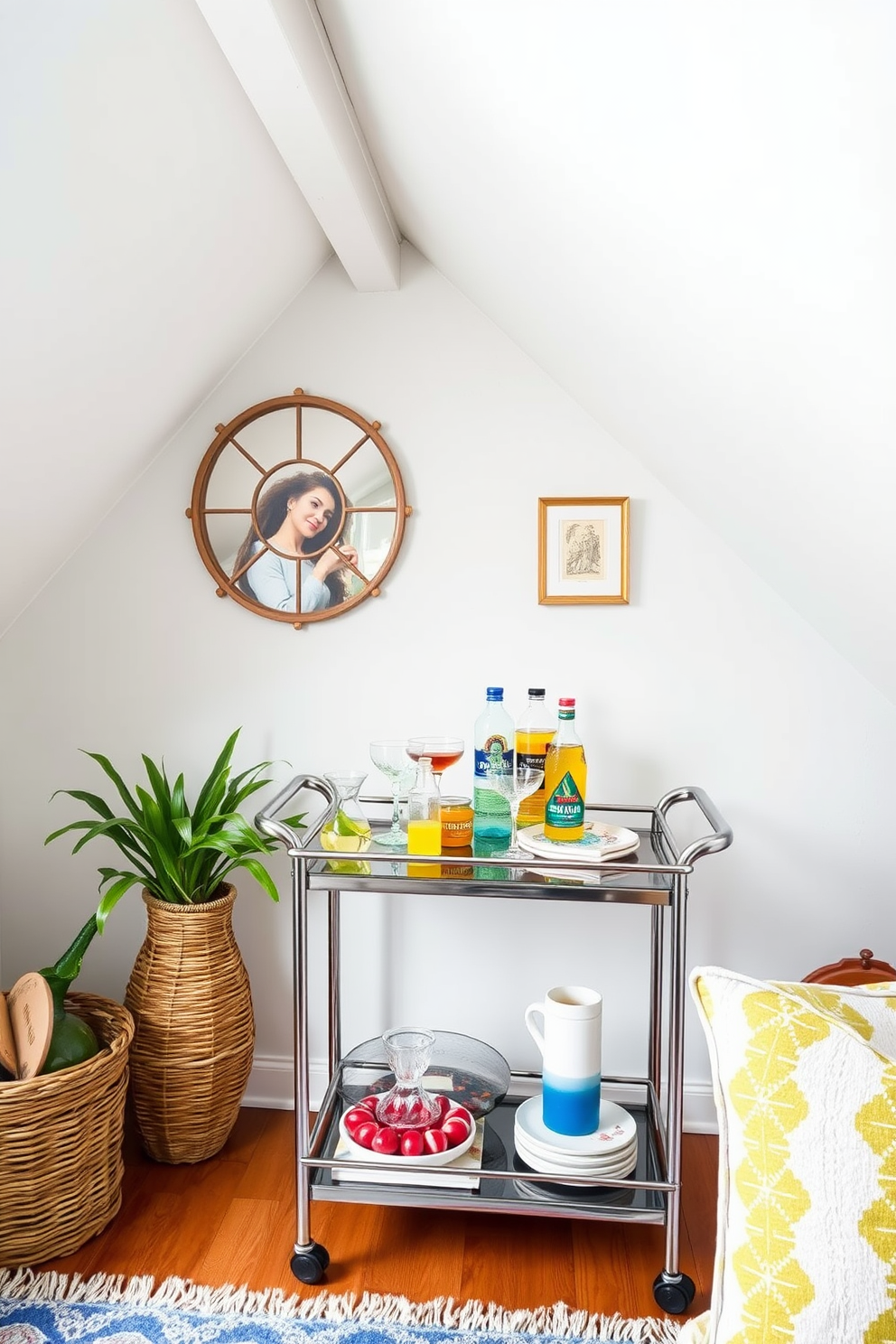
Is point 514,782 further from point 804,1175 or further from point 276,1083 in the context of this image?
point 276,1083

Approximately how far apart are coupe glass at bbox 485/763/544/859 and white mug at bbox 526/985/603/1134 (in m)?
0.32

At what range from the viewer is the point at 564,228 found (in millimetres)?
1345

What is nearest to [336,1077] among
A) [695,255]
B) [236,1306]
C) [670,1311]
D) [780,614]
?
[236,1306]

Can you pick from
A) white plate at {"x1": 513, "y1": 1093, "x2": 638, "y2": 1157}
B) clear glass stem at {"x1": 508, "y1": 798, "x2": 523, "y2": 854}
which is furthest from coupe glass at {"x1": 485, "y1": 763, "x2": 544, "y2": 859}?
white plate at {"x1": 513, "y1": 1093, "x2": 638, "y2": 1157}

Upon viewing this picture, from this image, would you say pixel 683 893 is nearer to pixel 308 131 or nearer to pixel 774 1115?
pixel 774 1115

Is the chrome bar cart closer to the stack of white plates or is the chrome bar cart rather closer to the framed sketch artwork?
the stack of white plates

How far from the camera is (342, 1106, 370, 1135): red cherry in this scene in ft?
5.81

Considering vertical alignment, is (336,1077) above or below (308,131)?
below

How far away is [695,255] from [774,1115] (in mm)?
972

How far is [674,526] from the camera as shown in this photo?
2092mm

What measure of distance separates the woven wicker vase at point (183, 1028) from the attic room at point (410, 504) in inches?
9.9

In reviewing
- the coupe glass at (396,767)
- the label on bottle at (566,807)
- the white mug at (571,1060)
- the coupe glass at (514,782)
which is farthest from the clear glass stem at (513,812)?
the white mug at (571,1060)

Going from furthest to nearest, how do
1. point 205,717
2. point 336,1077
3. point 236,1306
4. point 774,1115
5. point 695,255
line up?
point 205,717 < point 336,1077 < point 236,1306 < point 695,255 < point 774,1115

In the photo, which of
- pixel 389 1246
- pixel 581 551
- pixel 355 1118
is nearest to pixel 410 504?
pixel 581 551
